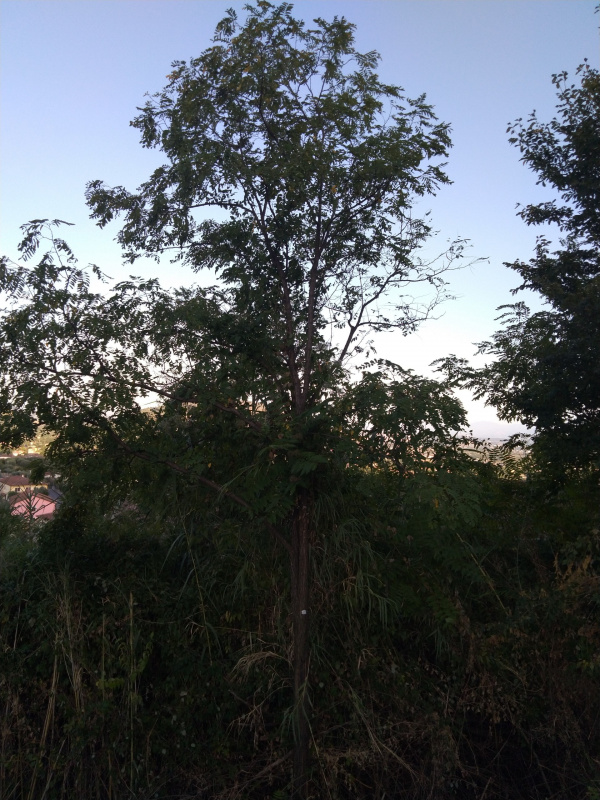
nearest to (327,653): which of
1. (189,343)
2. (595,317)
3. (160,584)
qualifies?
(160,584)

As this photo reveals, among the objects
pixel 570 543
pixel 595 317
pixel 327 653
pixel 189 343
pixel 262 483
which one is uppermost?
pixel 595 317

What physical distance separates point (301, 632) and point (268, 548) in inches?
28.7

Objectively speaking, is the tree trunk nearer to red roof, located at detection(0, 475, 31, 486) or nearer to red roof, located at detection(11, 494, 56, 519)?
red roof, located at detection(11, 494, 56, 519)

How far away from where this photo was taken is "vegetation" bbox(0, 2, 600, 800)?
4.42 meters

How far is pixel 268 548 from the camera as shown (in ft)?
16.5

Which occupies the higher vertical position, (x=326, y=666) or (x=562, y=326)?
(x=562, y=326)

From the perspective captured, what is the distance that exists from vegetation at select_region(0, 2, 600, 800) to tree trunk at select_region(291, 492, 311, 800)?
0.06ft

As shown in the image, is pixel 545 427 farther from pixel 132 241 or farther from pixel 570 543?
pixel 132 241

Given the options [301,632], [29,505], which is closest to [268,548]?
[301,632]

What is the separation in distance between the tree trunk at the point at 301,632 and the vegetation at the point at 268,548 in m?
0.02

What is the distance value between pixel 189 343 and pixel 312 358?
103 centimetres

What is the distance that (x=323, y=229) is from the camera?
17.3 feet

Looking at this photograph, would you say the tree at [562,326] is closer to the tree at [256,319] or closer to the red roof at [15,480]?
the tree at [256,319]

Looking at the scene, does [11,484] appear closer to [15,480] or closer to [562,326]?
[15,480]
